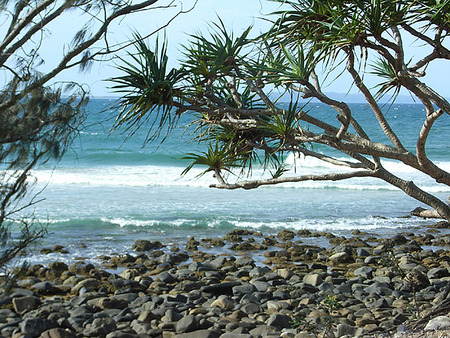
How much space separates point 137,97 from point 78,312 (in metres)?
3.32

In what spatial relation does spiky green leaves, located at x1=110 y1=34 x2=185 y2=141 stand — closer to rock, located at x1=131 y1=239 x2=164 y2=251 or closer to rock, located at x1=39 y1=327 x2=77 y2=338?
rock, located at x1=39 y1=327 x2=77 y2=338

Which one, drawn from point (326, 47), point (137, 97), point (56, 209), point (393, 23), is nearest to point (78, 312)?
point (137, 97)

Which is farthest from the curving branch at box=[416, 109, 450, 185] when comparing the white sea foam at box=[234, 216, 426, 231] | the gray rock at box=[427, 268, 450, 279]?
the white sea foam at box=[234, 216, 426, 231]

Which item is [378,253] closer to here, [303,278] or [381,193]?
[303,278]

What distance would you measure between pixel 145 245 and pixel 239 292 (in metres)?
Result: 3.54

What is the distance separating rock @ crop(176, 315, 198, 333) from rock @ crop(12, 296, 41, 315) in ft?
6.89

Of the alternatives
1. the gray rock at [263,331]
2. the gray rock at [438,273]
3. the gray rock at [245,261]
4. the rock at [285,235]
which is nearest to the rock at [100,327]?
the gray rock at [263,331]

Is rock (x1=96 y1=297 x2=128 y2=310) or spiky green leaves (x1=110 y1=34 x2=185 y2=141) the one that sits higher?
spiky green leaves (x1=110 y1=34 x2=185 y2=141)

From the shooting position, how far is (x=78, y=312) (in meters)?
6.68

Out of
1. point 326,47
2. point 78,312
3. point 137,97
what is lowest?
point 78,312

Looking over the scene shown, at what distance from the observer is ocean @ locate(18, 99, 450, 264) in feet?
39.5

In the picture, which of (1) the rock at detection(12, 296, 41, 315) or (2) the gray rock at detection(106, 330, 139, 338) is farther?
(1) the rock at detection(12, 296, 41, 315)

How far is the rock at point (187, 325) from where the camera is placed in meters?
5.95

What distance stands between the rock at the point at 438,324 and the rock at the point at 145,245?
22.9ft
